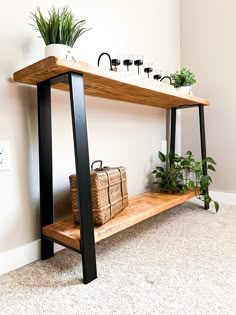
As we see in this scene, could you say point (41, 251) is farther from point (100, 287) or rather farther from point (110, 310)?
point (110, 310)

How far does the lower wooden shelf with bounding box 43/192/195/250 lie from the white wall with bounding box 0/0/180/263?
0.13m

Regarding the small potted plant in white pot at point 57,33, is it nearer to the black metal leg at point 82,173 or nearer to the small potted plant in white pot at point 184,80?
the black metal leg at point 82,173

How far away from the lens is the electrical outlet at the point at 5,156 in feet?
3.19

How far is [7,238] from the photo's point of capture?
1.00 metres

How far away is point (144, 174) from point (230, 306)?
1063mm

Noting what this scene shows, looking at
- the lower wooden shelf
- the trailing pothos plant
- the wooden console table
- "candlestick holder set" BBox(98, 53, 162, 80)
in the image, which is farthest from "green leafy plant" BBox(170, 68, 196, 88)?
the lower wooden shelf

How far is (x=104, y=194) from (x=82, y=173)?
20cm

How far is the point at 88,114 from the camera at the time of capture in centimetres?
132

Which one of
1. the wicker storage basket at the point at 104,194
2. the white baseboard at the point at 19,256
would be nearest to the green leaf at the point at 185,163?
the wicker storage basket at the point at 104,194

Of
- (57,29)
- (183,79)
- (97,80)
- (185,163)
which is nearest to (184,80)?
(183,79)

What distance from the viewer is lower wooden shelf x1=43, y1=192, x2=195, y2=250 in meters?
0.95

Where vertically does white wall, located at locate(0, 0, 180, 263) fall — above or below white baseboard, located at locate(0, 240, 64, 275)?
above

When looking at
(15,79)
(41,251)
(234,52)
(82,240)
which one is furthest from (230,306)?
(234,52)

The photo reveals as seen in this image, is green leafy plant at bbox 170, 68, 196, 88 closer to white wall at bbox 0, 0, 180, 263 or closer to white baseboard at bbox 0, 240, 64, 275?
white wall at bbox 0, 0, 180, 263
